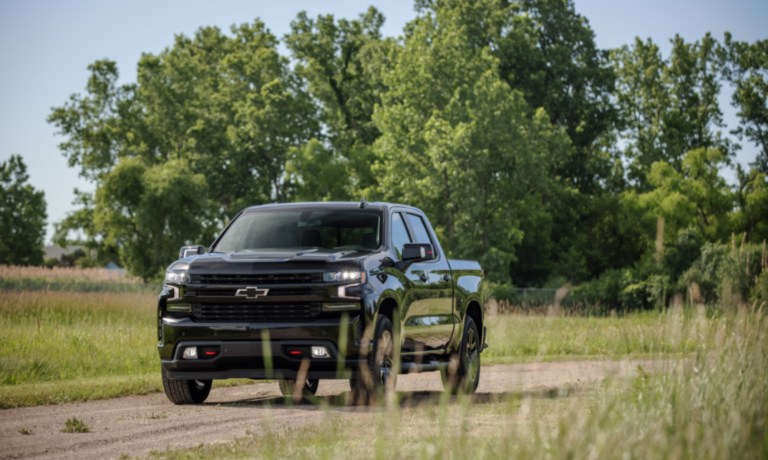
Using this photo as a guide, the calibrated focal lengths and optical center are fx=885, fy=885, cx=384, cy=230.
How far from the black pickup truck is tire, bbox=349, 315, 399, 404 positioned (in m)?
0.01

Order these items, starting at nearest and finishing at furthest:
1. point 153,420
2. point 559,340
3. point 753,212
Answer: point 153,420 → point 559,340 → point 753,212

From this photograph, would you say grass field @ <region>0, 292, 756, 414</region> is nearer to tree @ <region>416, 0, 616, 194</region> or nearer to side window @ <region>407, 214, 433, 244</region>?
side window @ <region>407, 214, 433, 244</region>

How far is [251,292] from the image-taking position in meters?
8.80

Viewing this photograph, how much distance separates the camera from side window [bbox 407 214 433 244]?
1142 centimetres

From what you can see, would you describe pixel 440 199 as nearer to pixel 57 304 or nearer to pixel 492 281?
pixel 492 281

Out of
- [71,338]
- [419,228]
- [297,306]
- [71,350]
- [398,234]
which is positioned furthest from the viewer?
[71,338]

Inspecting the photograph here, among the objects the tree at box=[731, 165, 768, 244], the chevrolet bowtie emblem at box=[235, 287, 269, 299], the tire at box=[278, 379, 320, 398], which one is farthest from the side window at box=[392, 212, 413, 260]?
the tree at box=[731, 165, 768, 244]

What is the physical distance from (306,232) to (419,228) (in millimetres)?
2067

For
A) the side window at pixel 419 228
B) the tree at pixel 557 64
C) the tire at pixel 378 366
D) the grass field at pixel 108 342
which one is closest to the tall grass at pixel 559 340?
the grass field at pixel 108 342

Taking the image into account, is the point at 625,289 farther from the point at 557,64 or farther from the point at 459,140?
the point at 557,64

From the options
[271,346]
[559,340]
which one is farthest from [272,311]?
[559,340]

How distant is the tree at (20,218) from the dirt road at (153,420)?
73.3m

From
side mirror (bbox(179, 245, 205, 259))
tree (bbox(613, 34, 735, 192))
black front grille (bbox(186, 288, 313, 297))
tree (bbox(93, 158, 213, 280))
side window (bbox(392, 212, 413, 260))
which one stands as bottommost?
black front grille (bbox(186, 288, 313, 297))

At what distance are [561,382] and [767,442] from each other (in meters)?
8.13
